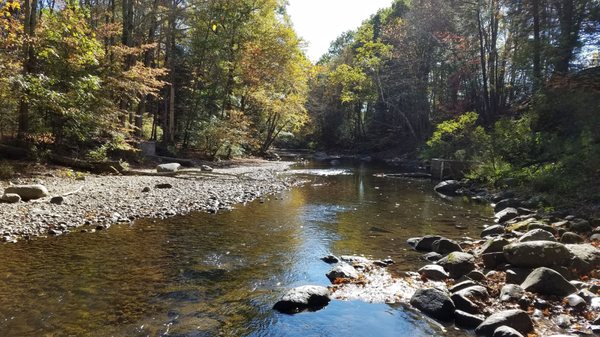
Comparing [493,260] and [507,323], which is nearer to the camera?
[507,323]

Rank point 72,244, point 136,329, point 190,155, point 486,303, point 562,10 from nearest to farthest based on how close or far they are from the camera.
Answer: point 136,329 < point 486,303 < point 72,244 < point 562,10 < point 190,155

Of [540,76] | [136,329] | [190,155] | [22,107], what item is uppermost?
[540,76]

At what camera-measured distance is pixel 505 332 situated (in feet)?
14.9

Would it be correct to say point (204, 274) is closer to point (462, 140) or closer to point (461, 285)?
point (461, 285)

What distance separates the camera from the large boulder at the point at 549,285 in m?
5.75

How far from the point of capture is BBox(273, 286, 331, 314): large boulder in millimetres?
5574

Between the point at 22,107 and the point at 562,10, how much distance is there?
902 inches

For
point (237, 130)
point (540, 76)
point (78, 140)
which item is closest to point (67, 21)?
point (78, 140)

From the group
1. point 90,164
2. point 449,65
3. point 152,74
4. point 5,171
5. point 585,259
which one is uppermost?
point 449,65

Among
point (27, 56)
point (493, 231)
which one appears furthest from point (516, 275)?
point (27, 56)

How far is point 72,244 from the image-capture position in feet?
25.3

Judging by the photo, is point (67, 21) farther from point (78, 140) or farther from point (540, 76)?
point (540, 76)

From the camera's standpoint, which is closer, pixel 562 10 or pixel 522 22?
pixel 562 10

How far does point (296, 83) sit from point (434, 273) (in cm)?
2892
